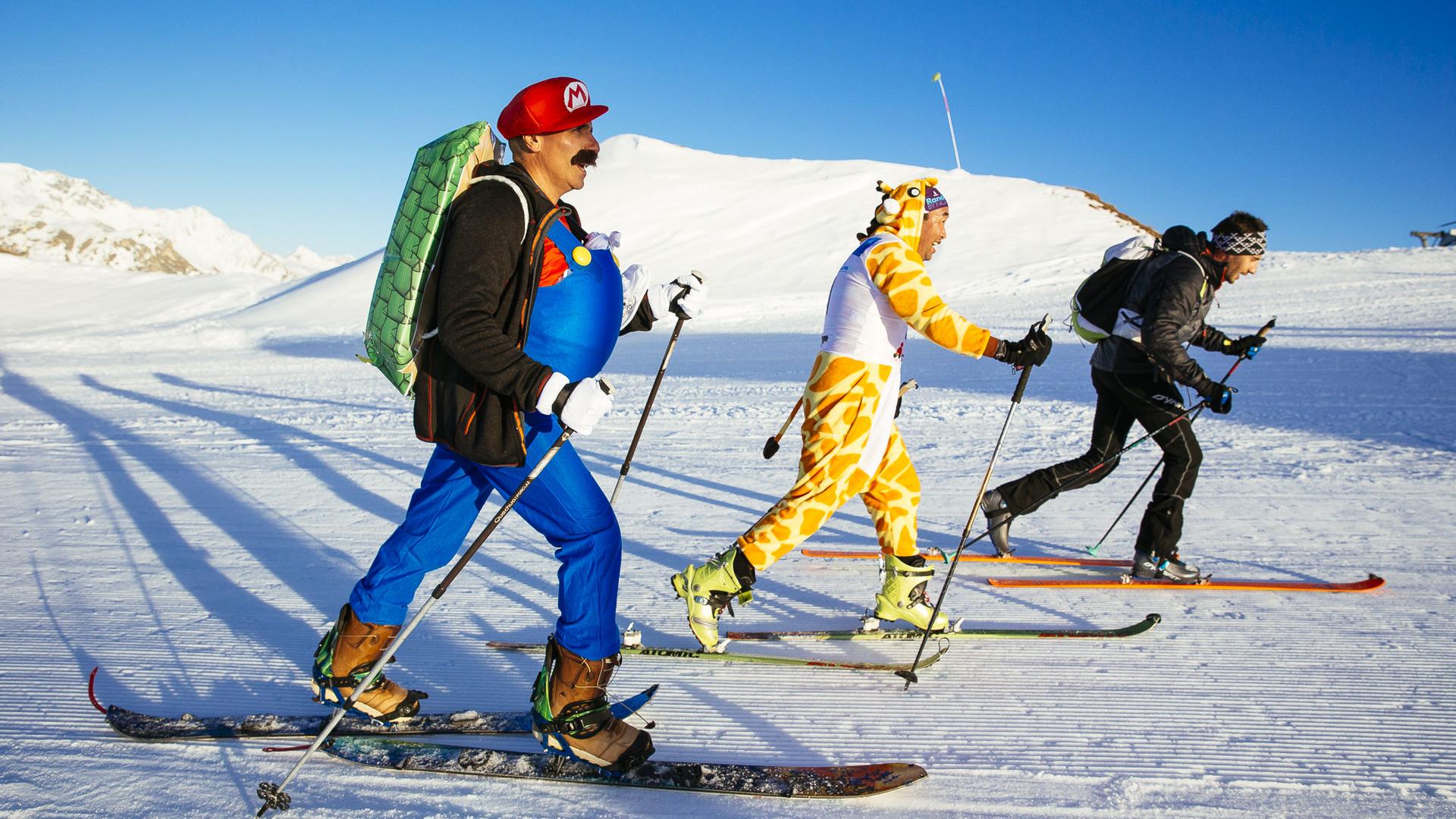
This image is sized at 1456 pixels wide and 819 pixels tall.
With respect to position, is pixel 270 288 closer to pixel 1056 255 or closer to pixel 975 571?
pixel 1056 255

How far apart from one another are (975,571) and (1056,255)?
24.1 metres

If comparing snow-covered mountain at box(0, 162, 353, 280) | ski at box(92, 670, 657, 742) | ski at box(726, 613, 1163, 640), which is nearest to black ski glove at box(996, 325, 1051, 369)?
ski at box(726, 613, 1163, 640)

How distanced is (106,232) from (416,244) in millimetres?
78900

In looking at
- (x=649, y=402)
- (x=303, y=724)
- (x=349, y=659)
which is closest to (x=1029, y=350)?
(x=649, y=402)

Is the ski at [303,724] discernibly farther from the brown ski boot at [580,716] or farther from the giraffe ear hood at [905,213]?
the giraffe ear hood at [905,213]


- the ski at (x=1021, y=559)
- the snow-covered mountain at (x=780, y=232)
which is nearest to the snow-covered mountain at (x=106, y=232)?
the snow-covered mountain at (x=780, y=232)

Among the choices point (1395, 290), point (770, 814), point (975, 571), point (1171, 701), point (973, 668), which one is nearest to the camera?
point (770, 814)

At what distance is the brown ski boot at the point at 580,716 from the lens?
2.54 metres

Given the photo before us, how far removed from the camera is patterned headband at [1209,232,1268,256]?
157 inches

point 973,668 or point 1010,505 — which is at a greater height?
point 1010,505

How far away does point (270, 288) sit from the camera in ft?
111

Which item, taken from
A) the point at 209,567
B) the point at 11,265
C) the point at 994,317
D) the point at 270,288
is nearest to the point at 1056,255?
the point at 994,317

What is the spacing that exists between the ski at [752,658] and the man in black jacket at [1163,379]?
1447 millimetres

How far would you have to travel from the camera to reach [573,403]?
221cm
